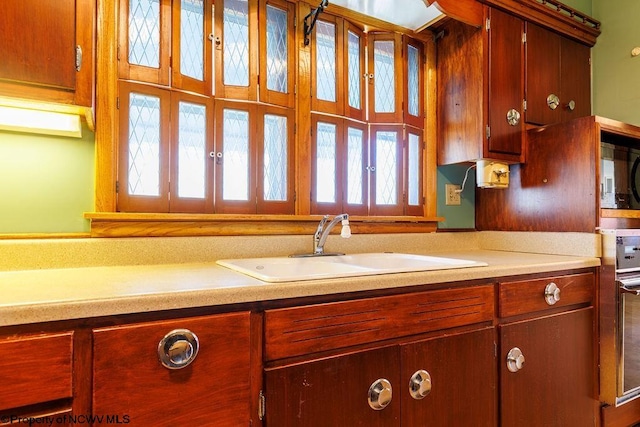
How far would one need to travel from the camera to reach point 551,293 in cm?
139

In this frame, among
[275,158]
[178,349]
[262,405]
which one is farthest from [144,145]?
[262,405]

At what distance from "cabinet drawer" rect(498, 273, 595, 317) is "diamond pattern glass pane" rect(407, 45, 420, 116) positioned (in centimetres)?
101

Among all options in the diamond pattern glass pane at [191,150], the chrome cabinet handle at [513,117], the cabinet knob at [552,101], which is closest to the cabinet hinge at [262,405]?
the diamond pattern glass pane at [191,150]

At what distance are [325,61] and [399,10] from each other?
416 mm

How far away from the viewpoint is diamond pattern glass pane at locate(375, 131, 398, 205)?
6.02ft

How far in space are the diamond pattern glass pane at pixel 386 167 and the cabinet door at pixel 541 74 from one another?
704 millimetres

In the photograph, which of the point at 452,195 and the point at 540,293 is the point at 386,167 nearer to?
the point at 452,195

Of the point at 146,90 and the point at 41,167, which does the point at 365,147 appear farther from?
the point at 41,167

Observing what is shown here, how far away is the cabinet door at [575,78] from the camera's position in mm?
2002

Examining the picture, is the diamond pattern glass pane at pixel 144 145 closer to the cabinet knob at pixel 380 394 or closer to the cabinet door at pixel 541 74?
the cabinet knob at pixel 380 394

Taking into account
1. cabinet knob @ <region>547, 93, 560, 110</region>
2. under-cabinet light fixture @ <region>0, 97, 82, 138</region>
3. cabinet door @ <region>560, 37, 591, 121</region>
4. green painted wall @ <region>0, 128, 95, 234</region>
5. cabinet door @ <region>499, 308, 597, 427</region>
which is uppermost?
cabinet door @ <region>560, 37, 591, 121</region>

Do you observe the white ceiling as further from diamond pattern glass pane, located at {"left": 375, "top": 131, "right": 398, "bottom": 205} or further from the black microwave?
the black microwave

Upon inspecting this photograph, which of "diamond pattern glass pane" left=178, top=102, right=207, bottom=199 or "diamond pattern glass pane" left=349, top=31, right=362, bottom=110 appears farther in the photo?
"diamond pattern glass pane" left=349, top=31, right=362, bottom=110

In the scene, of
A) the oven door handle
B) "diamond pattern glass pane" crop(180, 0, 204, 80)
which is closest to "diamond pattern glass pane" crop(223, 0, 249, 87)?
"diamond pattern glass pane" crop(180, 0, 204, 80)
